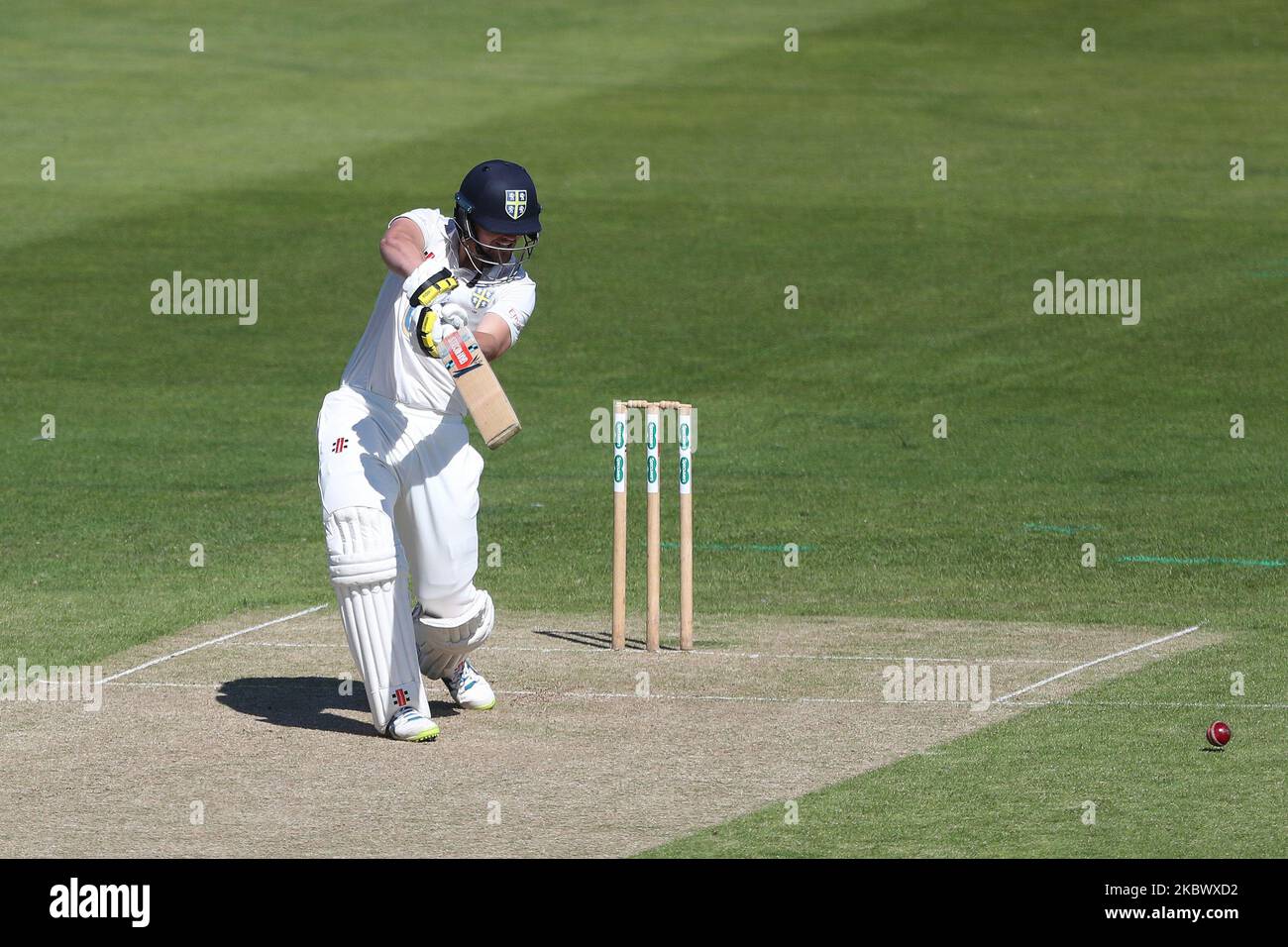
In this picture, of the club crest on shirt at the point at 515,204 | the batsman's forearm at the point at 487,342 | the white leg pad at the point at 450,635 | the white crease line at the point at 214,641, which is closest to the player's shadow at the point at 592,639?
the white crease line at the point at 214,641

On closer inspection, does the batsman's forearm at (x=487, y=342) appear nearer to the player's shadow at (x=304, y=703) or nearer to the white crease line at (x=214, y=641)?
the player's shadow at (x=304, y=703)

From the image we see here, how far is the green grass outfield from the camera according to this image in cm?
1233

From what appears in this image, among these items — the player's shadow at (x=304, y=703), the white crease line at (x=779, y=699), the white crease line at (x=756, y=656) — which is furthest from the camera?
the white crease line at (x=756, y=656)

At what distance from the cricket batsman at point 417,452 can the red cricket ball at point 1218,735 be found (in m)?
3.17

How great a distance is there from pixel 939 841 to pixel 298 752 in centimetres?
287

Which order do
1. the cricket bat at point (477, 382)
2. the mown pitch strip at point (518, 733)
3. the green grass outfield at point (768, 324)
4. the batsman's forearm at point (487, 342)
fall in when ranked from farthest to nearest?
the green grass outfield at point (768, 324) < the batsman's forearm at point (487, 342) < the cricket bat at point (477, 382) < the mown pitch strip at point (518, 733)

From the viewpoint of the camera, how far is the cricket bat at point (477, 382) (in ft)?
30.5

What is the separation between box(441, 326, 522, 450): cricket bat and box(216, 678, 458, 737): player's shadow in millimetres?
1466

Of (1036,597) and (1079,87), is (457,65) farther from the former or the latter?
(1036,597)

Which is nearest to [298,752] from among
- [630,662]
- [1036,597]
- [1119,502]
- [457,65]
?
[630,662]

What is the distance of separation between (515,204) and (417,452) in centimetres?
115

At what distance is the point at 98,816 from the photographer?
825cm

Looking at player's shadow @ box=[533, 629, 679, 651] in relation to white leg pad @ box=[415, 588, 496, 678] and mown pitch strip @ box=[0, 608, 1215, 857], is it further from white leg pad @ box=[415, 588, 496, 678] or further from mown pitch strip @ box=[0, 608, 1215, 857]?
white leg pad @ box=[415, 588, 496, 678]

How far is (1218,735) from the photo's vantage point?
9.12m
